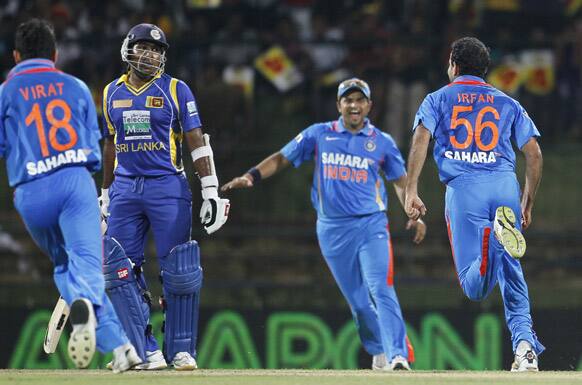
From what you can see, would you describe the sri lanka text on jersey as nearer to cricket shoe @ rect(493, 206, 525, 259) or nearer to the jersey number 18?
cricket shoe @ rect(493, 206, 525, 259)

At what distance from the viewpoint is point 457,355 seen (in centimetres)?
1099

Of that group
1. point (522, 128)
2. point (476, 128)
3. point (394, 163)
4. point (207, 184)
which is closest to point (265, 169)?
point (394, 163)

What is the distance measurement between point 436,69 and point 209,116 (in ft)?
7.62

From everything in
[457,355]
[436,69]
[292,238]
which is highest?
[436,69]

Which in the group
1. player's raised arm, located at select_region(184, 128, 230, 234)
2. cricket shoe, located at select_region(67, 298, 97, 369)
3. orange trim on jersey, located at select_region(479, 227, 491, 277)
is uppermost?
player's raised arm, located at select_region(184, 128, 230, 234)

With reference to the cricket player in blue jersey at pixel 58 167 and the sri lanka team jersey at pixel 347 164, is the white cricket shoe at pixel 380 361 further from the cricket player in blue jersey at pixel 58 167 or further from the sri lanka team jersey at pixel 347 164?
the cricket player in blue jersey at pixel 58 167

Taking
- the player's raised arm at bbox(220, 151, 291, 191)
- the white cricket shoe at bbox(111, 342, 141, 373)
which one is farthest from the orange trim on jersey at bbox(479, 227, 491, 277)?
the white cricket shoe at bbox(111, 342, 141, 373)

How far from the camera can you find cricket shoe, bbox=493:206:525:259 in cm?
714

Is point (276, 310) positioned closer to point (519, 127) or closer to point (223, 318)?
point (223, 318)

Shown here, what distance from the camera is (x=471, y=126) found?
751 centimetres

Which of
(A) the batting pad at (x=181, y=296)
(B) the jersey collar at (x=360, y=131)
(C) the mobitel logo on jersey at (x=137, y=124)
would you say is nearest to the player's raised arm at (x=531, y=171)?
(B) the jersey collar at (x=360, y=131)

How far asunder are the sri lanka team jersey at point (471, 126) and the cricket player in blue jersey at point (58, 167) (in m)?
2.33

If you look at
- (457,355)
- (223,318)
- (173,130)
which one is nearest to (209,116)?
(223,318)

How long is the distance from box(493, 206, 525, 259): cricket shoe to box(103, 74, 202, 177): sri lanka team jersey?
77.9 inches
